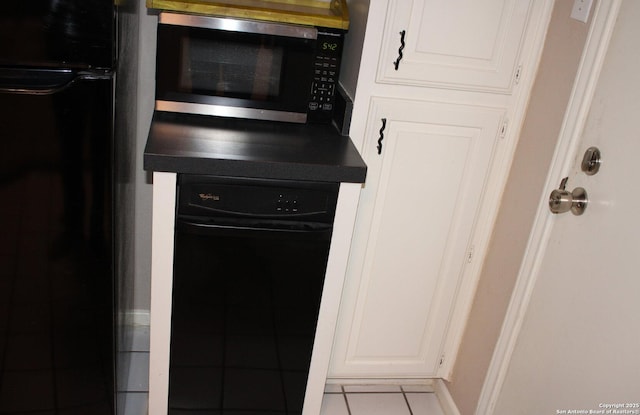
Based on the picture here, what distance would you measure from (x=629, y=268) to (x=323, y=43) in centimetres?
104

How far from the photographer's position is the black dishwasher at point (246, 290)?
164 centimetres

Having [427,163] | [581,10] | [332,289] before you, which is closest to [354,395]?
[332,289]

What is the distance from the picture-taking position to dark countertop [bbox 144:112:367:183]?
1.55 meters

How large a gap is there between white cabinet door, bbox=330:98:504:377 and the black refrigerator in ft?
2.58

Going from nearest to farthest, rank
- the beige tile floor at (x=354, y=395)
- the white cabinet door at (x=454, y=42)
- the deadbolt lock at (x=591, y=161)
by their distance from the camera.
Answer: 1. the deadbolt lock at (x=591, y=161)
2. the white cabinet door at (x=454, y=42)
3. the beige tile floor at (x=354, y=395)

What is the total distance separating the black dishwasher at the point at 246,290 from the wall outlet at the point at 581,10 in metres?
0.80

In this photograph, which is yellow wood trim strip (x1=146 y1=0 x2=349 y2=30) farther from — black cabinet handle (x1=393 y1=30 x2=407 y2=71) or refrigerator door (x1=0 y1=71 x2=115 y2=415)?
refrigerator door (x1=0 y1=71 x2=115 y2=415)

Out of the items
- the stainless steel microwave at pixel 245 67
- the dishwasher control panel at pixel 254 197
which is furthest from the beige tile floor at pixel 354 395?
the stainless steel microwave at pixel 245 67

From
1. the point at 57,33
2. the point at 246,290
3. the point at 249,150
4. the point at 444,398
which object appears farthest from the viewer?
the point at 444,398

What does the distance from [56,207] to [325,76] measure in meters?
0.86

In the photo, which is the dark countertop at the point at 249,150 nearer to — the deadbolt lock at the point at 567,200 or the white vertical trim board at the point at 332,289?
the white vertical trim board at the point at 332,289

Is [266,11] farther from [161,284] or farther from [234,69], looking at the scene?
[161,284]

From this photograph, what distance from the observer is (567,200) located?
1.61m

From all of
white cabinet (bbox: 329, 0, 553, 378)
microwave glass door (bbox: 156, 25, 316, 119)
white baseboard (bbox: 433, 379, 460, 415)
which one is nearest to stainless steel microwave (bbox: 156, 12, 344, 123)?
microwave glass door (bbox: 156, 25, 316, 119)
